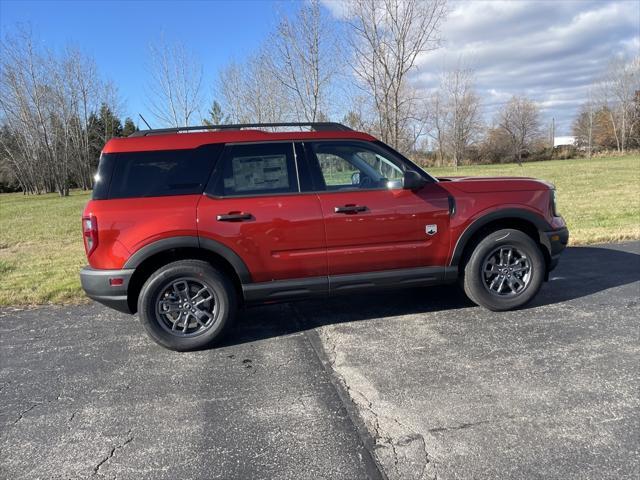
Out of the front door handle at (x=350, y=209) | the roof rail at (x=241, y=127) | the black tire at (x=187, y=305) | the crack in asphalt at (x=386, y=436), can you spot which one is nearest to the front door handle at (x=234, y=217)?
the black tire at (x=187, y=305)

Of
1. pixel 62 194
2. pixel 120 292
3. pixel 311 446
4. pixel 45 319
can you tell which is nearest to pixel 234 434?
pixel 311 446

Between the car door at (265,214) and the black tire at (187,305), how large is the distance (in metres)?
0.31

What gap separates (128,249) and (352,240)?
6.40 feet

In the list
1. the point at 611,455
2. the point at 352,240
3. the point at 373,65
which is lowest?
the point at 611,455

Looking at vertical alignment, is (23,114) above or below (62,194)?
Result: above

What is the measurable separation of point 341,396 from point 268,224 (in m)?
1.63

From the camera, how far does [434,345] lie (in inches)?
158

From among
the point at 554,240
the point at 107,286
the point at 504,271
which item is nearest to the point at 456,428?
the point at 504,271

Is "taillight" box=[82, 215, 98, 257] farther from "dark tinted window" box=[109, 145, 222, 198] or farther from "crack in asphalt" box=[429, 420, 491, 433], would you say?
"crack in asphalt" box=[429, 420, 491, 433]

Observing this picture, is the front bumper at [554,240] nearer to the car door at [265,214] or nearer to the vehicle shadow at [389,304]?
the vehicle shadow at [389,304]

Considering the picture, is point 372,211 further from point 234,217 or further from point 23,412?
point 23,412

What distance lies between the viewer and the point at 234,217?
4109mm

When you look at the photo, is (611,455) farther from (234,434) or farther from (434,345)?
(234,434)

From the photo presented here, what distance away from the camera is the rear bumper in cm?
404
